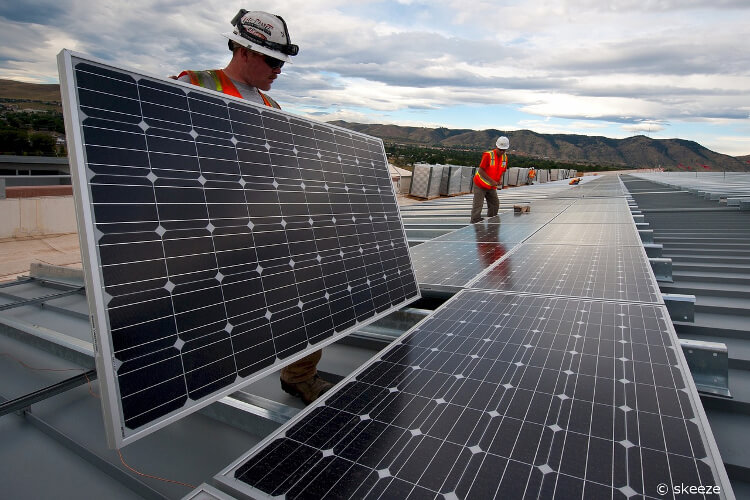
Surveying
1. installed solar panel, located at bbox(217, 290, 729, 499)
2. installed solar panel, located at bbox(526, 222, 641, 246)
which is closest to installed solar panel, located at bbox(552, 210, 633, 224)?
installed solar panel, located at bbox(526, 222, 641, 246)

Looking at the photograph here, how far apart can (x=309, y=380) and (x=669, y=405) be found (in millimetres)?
2452

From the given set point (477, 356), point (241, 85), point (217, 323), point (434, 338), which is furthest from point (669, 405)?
point (241, 85)

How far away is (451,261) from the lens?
21.0 feet

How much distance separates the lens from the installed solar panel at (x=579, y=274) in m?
4.44

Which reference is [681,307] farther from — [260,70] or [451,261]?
[260,70]

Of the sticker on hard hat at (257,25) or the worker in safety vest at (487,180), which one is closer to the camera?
the sticker on hard hat at (257,25)

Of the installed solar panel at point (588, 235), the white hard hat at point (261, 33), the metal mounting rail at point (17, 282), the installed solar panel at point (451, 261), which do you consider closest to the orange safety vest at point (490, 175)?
the installed solar panel at point (588, 235)

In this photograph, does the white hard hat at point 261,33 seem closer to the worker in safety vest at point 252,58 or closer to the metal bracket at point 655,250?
the worker in safety vest at point 252,58

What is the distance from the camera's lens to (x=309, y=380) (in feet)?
11.7

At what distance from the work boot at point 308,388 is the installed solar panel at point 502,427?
0.85m

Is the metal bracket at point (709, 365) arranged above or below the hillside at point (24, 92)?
below

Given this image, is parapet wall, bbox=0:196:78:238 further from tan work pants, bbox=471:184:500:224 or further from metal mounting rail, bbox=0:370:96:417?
metal mounting rail, bbox=0:370:96:417

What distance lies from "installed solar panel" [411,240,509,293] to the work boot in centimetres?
190

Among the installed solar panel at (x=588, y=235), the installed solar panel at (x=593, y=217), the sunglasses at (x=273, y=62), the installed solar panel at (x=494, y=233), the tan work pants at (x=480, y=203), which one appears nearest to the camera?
the sunglasses at (x=273, y=62)
